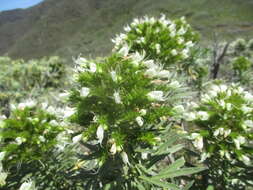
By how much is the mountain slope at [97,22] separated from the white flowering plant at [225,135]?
32.1m

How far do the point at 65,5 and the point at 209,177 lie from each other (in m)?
88.9

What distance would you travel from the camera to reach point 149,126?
91.1 inches

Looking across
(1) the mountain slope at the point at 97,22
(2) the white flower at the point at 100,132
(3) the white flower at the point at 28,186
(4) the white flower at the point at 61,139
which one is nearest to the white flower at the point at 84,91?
(2) the white flower at the point at 100,132

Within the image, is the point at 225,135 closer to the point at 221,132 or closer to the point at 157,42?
the point at 221,132

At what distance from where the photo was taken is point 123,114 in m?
2.13

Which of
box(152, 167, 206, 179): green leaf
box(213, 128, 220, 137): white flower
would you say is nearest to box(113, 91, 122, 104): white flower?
box(152, 167, 206, 179): green leaf

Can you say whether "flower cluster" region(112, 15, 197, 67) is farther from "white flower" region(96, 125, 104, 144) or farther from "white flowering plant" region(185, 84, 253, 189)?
"white flower" region(96, 125, 104, 144)

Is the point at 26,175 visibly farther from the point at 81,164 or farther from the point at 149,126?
the point at 149,126

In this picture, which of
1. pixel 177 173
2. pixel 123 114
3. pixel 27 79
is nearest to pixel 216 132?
pixel 177 173

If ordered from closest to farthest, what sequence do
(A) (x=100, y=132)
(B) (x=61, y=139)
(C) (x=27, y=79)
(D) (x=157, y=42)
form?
(A) (x=100, y=132), (B) (x=61, y=139), (D) (x=157, y=42), (C) (x=27, y=79)

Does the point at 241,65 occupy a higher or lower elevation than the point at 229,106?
lower

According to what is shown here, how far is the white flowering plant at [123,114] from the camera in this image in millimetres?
2078

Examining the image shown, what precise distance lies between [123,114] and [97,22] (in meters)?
67.6

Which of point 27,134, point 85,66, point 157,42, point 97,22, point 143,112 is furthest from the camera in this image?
point 97,22
